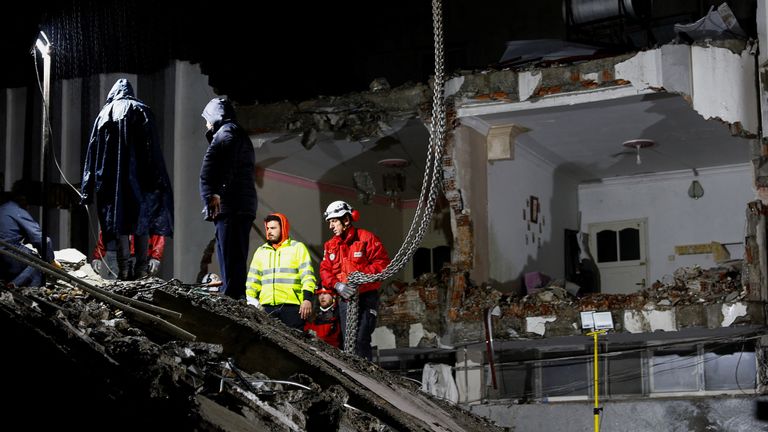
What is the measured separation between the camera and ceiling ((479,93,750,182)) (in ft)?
49.1

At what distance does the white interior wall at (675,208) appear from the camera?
1920 centimetres

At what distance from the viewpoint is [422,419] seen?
7.42 meters

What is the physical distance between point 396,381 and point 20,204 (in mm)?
3805

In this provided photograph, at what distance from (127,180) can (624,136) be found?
9.71 m

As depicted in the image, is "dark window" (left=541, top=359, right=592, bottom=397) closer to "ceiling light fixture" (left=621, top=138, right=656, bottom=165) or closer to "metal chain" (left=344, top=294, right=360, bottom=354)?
"ceiling light fixture" (left=621, top=138, right=656, bottom=165)

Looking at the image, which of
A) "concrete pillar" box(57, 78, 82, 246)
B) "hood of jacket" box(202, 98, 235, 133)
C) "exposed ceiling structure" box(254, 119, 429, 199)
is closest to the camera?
"hood of jacket" box(202, 98, 235, 133)

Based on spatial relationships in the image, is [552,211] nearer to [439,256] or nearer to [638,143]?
[638,143]

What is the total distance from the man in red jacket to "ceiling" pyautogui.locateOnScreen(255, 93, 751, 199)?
14.8 feet

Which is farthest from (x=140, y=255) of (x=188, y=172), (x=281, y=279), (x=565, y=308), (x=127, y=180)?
(x=565, y=308)

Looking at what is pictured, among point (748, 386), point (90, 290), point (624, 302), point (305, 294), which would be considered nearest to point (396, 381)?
point (305, 294)

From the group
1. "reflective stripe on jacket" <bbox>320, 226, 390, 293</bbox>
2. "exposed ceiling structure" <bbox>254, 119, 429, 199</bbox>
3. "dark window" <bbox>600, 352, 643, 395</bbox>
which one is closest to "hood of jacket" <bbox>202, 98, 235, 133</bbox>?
"reflective stripe on jacket" <bbox>320, 226, 390, 293</bbox>

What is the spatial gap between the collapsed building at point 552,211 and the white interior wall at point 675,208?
4 centimetres

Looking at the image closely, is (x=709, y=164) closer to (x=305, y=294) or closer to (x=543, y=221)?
(x=543, y=221)

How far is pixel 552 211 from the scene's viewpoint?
62.1 ft
